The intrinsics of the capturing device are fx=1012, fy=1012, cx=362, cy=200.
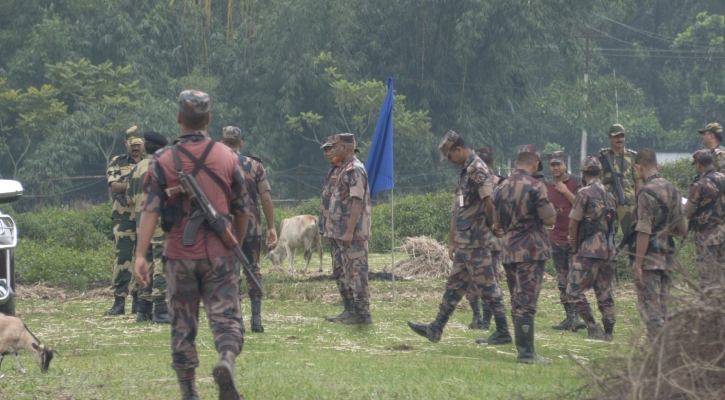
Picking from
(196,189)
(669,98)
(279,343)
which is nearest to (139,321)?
(279,343)

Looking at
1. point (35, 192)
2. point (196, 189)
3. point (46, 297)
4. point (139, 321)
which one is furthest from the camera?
point (35, 192)

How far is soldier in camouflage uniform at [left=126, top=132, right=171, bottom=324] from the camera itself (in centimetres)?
1077

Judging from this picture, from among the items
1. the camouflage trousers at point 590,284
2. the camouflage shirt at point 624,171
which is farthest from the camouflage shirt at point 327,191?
the camouflage shirt at point 624,171

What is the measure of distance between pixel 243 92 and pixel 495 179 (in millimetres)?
33350

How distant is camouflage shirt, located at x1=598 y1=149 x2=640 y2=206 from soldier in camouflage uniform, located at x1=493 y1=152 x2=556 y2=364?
4.03m

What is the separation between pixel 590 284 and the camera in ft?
34.7

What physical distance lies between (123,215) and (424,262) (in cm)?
731

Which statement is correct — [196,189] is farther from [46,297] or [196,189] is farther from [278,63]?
[278,63]

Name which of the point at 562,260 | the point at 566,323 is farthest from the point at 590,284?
the point at 562,260

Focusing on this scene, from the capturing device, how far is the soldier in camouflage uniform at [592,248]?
412 inches

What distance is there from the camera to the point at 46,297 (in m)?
14.4

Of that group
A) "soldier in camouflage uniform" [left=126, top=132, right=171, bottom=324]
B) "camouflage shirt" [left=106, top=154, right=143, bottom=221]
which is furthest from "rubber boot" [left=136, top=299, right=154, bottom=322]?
"camouflage shirt" [left=106, top=154, right=143, bottom=221]

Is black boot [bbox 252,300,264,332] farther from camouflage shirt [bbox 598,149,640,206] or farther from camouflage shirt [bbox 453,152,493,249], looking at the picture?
camouflage shirt [bbox 598,149,640,206]

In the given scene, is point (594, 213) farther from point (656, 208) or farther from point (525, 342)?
point (525, 342)
